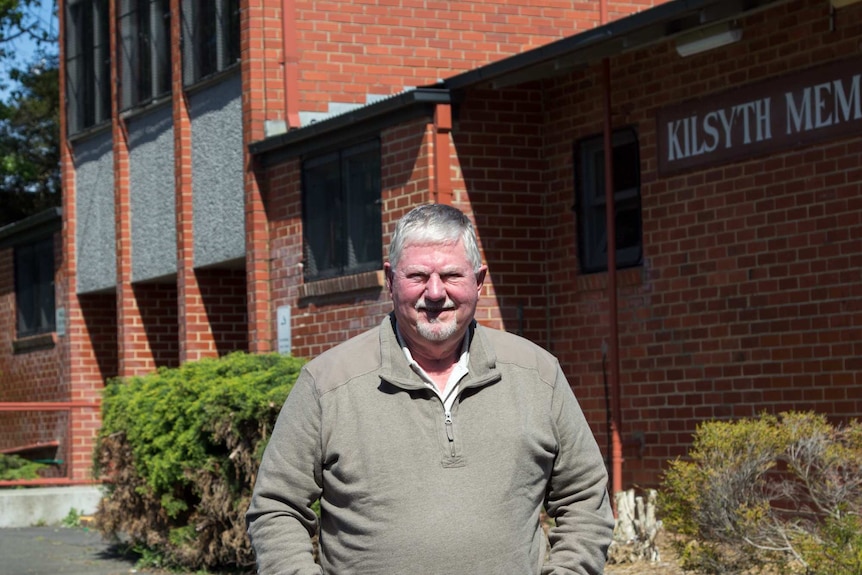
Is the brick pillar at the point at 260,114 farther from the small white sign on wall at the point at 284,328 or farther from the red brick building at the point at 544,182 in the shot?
the small white sign on wall at the point at 284,328

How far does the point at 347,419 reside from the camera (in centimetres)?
371

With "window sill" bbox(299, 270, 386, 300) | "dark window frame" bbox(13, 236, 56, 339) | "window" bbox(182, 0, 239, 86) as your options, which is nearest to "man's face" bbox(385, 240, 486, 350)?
"window sill" bbox(299, 270, 386, 300)

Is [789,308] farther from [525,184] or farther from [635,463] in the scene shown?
[525,184]

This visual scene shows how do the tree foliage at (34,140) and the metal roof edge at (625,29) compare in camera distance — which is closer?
the metal roof edge at (625,29)

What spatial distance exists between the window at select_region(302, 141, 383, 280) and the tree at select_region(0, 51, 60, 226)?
55.8ft

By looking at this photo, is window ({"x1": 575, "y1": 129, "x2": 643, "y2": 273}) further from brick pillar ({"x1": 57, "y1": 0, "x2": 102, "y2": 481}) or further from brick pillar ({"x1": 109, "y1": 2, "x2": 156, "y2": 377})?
brick pillar ({"x1": 57, "y1": 0, "x2": 102, "y2": 481})

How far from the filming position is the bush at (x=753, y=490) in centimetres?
781

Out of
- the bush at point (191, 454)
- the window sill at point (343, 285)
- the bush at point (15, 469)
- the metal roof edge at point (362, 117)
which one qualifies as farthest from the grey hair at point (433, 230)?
the bush at point (15, 469)

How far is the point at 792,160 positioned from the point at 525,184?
3168 millimetres

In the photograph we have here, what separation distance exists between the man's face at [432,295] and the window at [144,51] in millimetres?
14494

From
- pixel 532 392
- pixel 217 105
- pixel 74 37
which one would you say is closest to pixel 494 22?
pixel 217 105

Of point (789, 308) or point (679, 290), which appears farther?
point (679, 290)

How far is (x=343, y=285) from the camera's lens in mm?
13609

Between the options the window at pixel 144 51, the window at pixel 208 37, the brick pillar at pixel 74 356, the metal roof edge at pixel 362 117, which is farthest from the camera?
the brick pillar at pixel 74 356
